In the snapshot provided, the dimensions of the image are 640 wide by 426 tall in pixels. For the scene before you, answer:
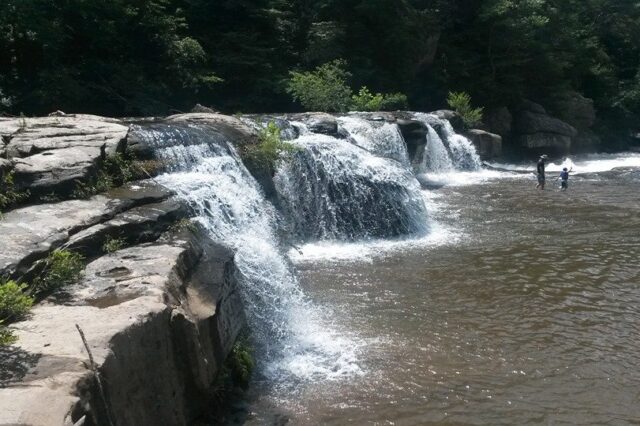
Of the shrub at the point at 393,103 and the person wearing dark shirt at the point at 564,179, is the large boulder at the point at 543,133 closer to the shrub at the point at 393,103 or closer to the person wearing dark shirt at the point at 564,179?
the shrub at the point at 393,103

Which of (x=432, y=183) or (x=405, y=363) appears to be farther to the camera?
(x=432, y=183)

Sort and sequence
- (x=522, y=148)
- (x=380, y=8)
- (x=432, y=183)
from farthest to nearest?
(x=522, y=148)
(x=380, y=8)
(x=432, y=183)

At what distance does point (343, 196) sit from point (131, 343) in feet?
27.8

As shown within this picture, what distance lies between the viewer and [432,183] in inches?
705

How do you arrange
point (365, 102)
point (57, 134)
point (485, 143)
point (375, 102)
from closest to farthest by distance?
point (57, 134) < point (375, 102) < point (365, 102) < point (485, 143)

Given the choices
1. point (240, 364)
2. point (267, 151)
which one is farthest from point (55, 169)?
point (267, 151)

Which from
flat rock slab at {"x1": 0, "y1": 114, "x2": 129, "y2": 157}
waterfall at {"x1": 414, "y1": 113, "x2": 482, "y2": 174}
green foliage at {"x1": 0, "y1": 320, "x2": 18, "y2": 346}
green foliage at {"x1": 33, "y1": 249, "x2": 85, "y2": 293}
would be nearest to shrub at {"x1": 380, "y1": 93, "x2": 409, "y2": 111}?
waterfall at {"x1": 414, "y1": 113, "x2": 482, "y2": 174}

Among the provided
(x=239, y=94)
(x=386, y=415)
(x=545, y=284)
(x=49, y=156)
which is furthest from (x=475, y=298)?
(x=239, y=94)

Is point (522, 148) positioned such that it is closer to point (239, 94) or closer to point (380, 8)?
point (380, 8)

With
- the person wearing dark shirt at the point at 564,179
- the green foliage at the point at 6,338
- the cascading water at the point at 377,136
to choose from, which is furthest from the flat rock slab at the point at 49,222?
the person wearing dark shirt at the point at 564,179

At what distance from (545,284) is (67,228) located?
6587 millimetres

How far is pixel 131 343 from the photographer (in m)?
4.02

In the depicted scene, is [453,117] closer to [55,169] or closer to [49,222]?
[55,169]

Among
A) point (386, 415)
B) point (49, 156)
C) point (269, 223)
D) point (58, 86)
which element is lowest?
point (386, 415)
